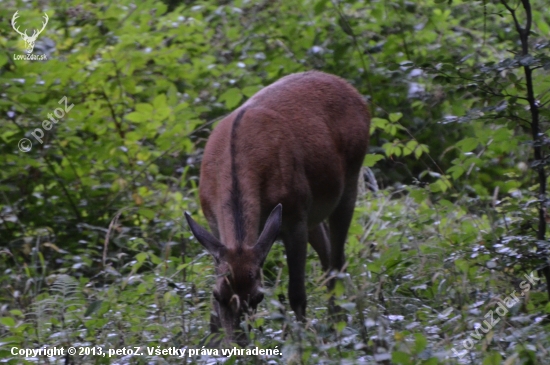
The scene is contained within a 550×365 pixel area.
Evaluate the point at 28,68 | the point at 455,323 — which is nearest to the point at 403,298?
the point at 455,323

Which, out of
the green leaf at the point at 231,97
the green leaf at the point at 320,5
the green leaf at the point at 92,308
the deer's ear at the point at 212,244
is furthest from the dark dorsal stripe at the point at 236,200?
the green leaf at the point at 320,5

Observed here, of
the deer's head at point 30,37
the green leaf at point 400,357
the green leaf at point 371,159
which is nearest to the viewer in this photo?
the green leaf at point 400,357

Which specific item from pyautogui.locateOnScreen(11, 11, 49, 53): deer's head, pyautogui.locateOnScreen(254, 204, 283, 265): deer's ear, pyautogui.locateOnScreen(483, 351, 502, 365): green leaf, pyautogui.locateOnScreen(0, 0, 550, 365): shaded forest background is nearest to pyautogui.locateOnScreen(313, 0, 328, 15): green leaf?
pyautogui.locateOnScreen(0, 0, 550, 365): shaded forest background

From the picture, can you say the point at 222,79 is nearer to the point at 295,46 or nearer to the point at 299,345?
the point at 295,46

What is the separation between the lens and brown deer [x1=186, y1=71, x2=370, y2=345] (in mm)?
5246

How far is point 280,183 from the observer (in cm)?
597

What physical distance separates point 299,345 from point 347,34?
23.5 ft

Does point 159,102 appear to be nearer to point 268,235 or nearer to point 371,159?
point 371,159

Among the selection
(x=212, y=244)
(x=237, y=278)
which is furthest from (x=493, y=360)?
(x=212, y=244)

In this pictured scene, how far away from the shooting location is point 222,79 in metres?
10.6

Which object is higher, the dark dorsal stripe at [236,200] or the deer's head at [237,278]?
the dark dorsal stripe at [236,200]

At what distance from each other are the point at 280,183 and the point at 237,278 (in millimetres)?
1043

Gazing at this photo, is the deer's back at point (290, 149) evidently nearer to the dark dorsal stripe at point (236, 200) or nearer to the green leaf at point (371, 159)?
the dark dorsal stripe at point (236, 200)

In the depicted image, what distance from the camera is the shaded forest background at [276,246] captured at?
5234mm
